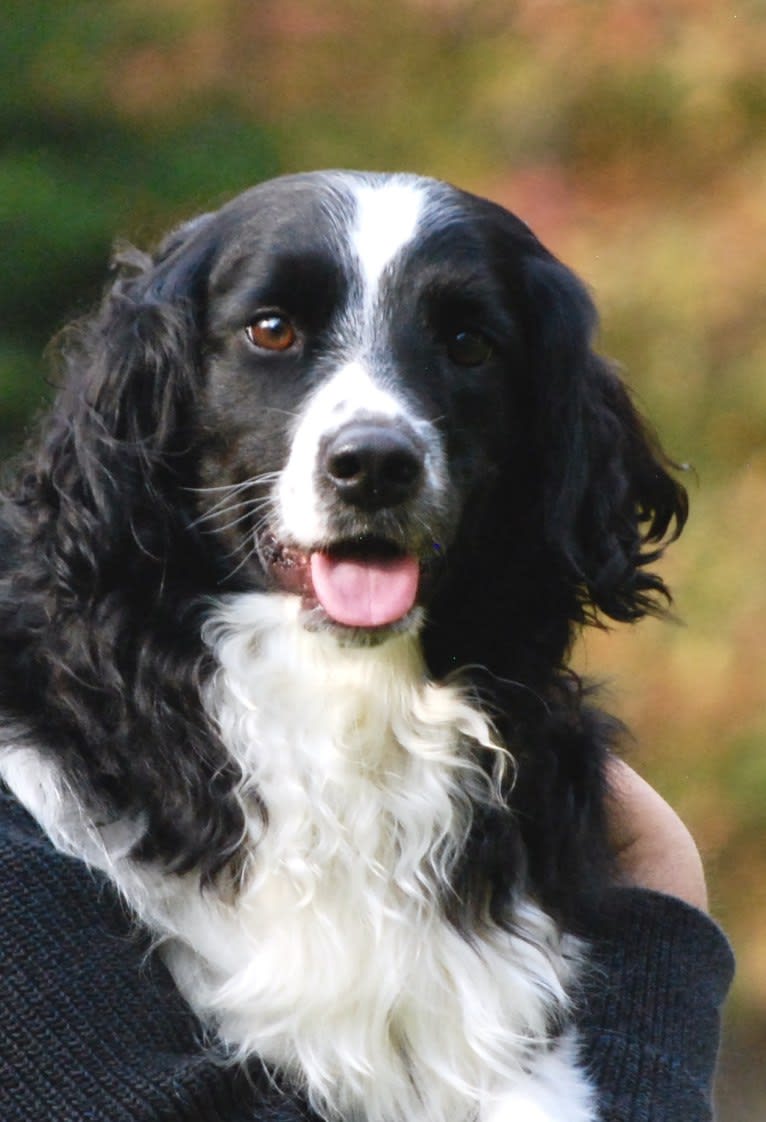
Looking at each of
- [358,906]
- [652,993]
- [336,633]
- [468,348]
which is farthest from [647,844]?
[468,348]

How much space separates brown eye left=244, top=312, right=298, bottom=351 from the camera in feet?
9.00

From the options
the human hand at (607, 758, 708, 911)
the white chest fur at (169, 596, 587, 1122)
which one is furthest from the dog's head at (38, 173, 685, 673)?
the human hand at (607, 758, 708, 911)

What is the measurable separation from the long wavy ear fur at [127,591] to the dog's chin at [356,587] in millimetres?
199

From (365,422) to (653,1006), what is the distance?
1.03m

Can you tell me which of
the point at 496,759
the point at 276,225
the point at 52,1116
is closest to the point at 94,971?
the point at 52,1116

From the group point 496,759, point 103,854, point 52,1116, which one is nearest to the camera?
point 52,1116

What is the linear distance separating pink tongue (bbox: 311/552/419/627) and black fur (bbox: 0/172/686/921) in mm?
125

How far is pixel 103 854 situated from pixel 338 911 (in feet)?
1.24

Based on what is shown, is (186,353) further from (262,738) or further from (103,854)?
(103,854)

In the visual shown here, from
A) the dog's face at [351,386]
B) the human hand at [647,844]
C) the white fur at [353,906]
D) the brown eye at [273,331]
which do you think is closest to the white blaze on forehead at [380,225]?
the dog's face at [351,386]

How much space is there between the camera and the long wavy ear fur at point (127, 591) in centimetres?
269

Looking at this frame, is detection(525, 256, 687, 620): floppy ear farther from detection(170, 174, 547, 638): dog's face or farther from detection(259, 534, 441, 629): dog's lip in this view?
detection(259, 534, 441, 629): dog's lip

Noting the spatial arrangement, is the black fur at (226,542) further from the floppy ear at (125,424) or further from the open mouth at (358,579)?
the open mouth at (358,579)

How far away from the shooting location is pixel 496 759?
9.36 ft
